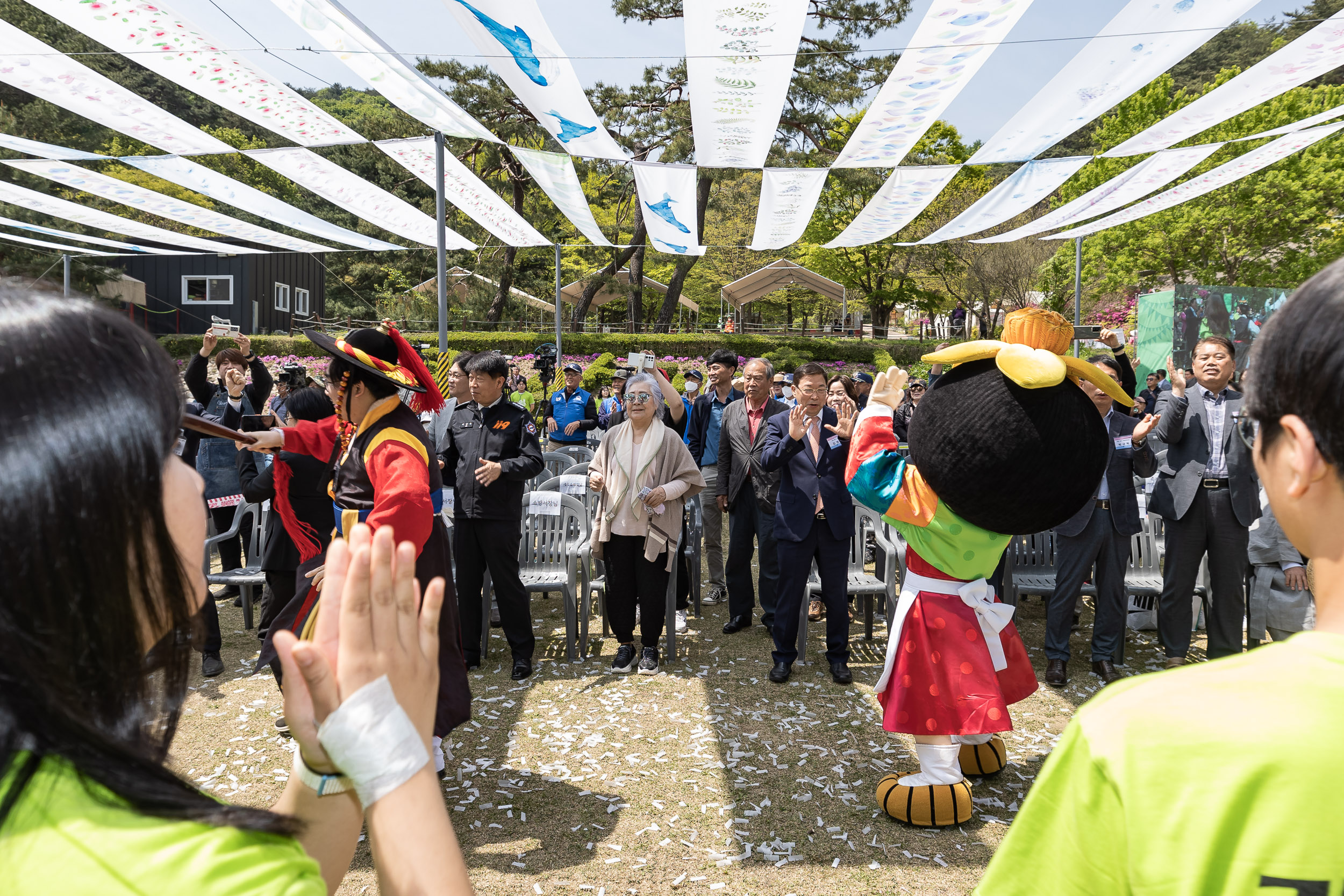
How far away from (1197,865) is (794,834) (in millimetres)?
3079

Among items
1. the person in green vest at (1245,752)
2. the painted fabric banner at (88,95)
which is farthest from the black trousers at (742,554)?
the person in green vest at (1245,752)

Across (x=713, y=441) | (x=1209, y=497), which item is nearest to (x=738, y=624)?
(x=713, y=441)

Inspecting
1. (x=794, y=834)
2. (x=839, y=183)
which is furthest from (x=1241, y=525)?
(x=839, y=183)

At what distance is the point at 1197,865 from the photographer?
2.44 feet

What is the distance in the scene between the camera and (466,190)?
944cm

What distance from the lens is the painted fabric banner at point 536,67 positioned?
5047 millimetres

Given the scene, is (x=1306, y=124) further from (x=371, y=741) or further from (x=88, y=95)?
(x=88, y=95)

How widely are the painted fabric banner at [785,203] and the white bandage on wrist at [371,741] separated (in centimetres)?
730

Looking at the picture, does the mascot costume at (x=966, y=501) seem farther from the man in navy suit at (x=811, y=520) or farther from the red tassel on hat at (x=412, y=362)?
the red tassel on hat at (x=412, y=362)

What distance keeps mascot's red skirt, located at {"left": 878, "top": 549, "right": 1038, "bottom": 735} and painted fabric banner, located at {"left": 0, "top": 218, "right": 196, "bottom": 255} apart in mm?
10322

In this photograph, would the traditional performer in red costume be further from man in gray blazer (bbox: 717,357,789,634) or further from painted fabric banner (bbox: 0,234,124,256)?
painted fabric banner (bbox: 0,234,124,256)

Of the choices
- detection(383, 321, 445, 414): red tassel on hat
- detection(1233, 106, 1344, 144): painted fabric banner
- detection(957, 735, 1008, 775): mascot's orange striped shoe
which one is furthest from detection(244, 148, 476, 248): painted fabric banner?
detection(1233, 106, 1344, 144): painted fabric banner

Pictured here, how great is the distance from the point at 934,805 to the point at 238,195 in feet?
29.8

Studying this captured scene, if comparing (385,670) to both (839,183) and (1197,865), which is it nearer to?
(1197,865)
